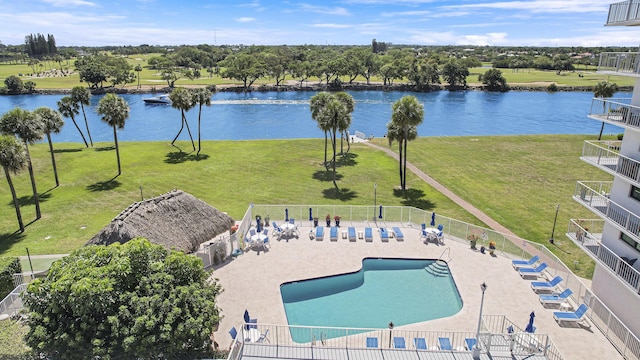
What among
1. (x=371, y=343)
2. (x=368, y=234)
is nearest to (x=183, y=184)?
(x=368, y=234)

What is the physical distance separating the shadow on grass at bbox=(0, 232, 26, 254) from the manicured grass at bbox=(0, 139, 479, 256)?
81 mm

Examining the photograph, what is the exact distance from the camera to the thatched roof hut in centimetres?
2416

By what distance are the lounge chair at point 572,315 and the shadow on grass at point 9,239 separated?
36.9 metres

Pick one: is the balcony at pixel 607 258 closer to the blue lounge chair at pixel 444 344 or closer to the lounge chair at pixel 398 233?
the blue lounge chair at pixel 444 344

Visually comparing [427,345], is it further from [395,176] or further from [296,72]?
[296,72]

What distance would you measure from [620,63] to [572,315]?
41.1ft

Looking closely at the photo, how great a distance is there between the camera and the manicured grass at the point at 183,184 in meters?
33.6

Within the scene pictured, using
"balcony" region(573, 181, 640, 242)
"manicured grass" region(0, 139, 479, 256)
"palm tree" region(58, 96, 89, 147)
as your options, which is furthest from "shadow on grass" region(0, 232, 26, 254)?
"balcony" region(573, 181, 640, 242)

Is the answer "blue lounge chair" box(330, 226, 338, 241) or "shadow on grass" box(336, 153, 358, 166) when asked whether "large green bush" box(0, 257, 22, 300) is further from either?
"shadow on grass" box(336, 153, 358, 166)

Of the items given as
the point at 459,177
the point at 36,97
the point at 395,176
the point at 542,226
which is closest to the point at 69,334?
the point at 542,226

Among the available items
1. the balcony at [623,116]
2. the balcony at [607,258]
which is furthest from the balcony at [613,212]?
the balcony at [623,116]

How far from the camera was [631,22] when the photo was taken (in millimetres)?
17438

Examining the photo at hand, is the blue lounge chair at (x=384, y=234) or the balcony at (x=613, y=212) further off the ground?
the balcony at (x=613, y=212)

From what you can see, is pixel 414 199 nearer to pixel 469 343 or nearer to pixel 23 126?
pixel 469 343
